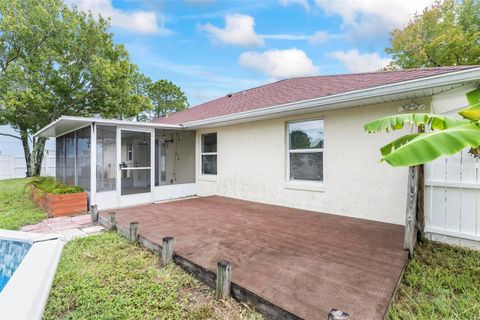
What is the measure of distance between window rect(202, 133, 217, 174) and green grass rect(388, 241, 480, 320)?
23.1ft

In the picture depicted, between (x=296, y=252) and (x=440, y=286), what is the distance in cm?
178

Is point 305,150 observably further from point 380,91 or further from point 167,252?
point 167,252

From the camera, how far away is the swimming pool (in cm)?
173

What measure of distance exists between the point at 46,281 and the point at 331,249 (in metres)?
3.65

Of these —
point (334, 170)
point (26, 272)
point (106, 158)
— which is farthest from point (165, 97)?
point (26, 272)

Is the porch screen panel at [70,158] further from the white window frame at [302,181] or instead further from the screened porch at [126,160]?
the white window frame at [302,181]

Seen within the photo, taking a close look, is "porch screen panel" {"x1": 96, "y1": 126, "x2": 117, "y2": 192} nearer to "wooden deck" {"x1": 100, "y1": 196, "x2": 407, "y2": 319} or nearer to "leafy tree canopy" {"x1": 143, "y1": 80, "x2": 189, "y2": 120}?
"wooden deck" {"x1": 100, "y1": 196, "x2": 407, "y2": 319}

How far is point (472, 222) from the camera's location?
13.4ft

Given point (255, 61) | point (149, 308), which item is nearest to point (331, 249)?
point (149, 308)

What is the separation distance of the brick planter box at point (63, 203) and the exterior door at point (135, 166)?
1.08 m

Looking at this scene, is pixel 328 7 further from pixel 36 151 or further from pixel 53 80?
pixel 36 151

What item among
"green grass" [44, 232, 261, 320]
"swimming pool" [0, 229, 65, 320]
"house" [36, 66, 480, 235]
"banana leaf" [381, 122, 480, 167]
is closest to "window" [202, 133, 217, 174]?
"house" [36, 66, 480, 235]

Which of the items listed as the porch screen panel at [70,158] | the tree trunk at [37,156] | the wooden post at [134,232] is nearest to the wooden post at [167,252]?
the wooden post at [134,232]

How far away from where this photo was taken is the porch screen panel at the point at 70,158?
357 inches
